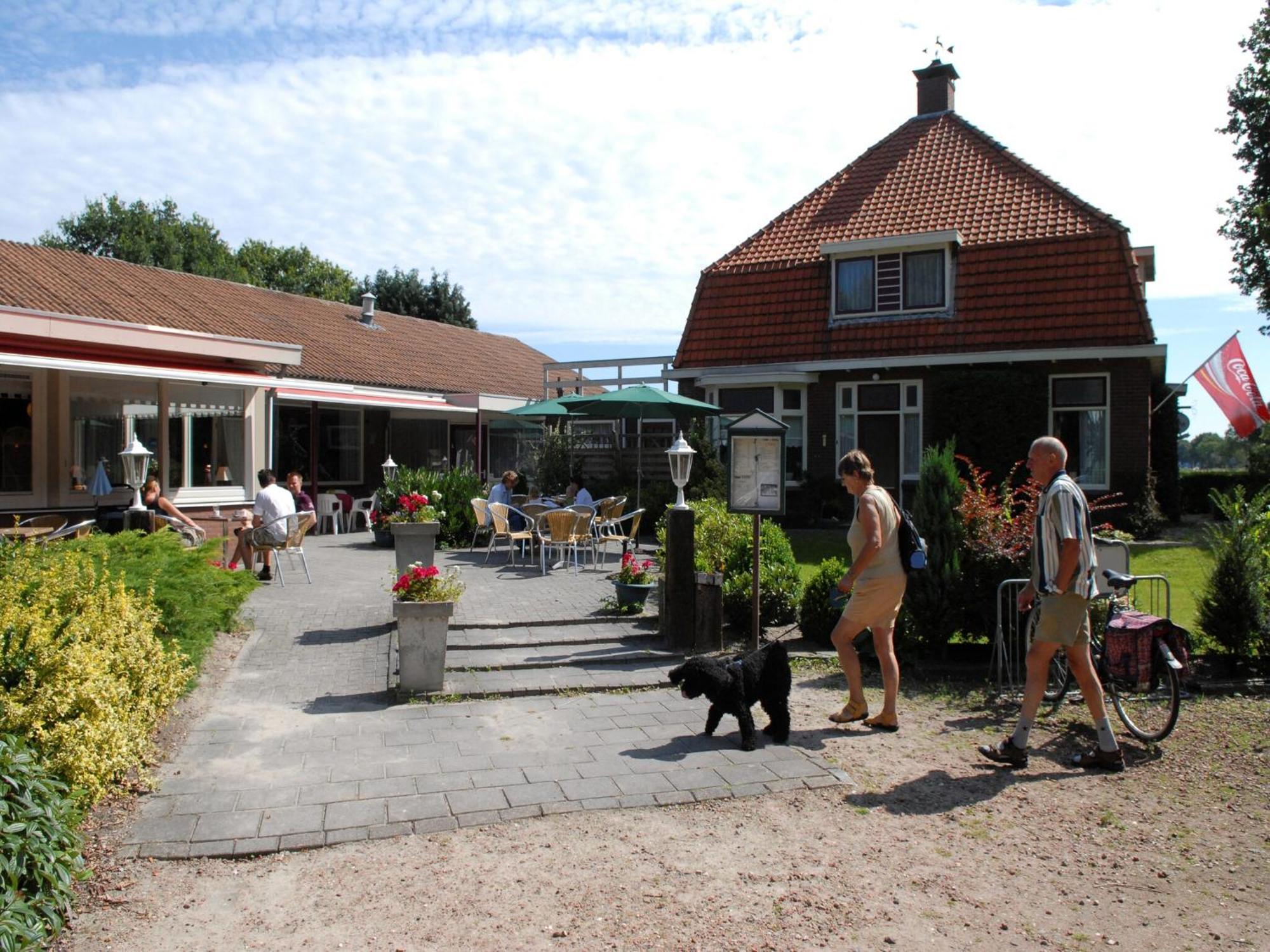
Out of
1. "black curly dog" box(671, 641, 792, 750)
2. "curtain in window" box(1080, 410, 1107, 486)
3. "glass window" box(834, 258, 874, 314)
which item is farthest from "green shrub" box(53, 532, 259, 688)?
"curtain in window" box(1080, 410, 1107, 486)

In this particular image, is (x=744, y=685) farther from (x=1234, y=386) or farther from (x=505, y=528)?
(x=1234, y=386)

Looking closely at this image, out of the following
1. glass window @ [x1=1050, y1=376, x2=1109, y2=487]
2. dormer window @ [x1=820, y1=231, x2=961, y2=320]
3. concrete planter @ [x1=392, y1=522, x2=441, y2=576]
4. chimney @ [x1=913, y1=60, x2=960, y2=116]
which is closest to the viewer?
concrete planter @ [x1=392, y1=522, x2=441, y2=576]

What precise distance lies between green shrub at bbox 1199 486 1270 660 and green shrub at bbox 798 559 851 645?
286 cm

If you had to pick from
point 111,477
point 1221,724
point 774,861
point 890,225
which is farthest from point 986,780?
point 890,225

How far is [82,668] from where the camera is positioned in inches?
176

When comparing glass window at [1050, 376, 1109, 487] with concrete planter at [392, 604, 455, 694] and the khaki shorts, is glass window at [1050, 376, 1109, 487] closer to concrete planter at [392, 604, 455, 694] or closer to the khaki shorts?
the khaki shorts

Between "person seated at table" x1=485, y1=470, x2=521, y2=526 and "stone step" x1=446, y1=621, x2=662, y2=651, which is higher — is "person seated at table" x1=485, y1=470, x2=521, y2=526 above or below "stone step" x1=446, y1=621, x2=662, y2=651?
above

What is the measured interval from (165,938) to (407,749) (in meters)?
2.09

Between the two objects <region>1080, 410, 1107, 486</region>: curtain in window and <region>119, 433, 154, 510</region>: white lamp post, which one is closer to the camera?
<region>119, 433, 154, 510</region>: white lamp post

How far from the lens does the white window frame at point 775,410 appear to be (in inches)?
747

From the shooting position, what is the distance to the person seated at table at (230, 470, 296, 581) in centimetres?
1072

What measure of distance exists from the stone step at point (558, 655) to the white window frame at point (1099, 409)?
11.8 metres

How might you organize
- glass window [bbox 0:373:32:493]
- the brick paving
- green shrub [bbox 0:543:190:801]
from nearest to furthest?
green shrub [bbox 0:543:190:801] < the brick paving < glass window [bbox 0:373:32:493]

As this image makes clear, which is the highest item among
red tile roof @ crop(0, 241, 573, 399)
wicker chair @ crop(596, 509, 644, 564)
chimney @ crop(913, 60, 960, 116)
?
chimney @ crop(913, 60, 960, 116)
